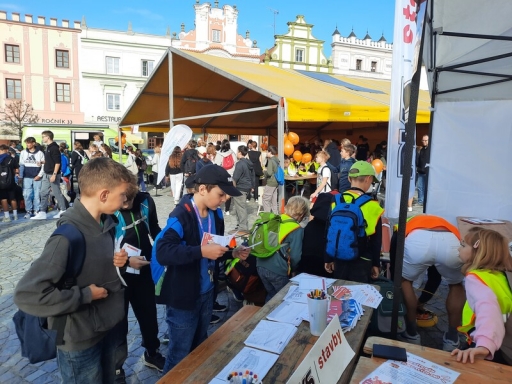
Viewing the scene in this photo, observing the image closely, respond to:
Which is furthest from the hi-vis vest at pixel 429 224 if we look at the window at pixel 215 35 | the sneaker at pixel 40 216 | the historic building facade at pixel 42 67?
the window at pixel 215 35

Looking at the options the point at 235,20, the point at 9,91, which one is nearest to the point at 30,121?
the point at 9,91

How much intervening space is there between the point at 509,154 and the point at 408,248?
2.68 m

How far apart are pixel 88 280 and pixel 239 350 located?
0.83 metres

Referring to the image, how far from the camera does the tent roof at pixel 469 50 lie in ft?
13.1

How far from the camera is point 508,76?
4.55m

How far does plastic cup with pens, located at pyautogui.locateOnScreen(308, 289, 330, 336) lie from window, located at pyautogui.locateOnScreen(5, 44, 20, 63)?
3653cm

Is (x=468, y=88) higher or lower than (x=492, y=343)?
higher

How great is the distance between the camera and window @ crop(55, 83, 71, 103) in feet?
102

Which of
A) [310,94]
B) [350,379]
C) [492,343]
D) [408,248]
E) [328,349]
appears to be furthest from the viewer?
[310,94]

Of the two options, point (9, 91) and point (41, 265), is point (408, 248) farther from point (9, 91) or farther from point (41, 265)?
point (9, 91)

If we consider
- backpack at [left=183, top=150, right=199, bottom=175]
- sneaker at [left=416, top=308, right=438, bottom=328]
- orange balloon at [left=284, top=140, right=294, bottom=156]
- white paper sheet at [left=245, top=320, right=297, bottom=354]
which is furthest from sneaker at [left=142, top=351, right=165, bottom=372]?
A: orange balloon at [left=284, top=140, right=294, bottom=156]

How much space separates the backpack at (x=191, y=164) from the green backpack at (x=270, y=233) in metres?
6.13

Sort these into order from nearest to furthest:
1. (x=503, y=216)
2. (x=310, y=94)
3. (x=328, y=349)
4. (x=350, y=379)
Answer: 1. (x=328, y=349)
2. (x=350, y=379)
3. (x=503, y=216)
4. (x=310, y=94)

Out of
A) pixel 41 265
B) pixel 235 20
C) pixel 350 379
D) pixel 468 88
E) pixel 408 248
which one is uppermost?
pixel 235 20
